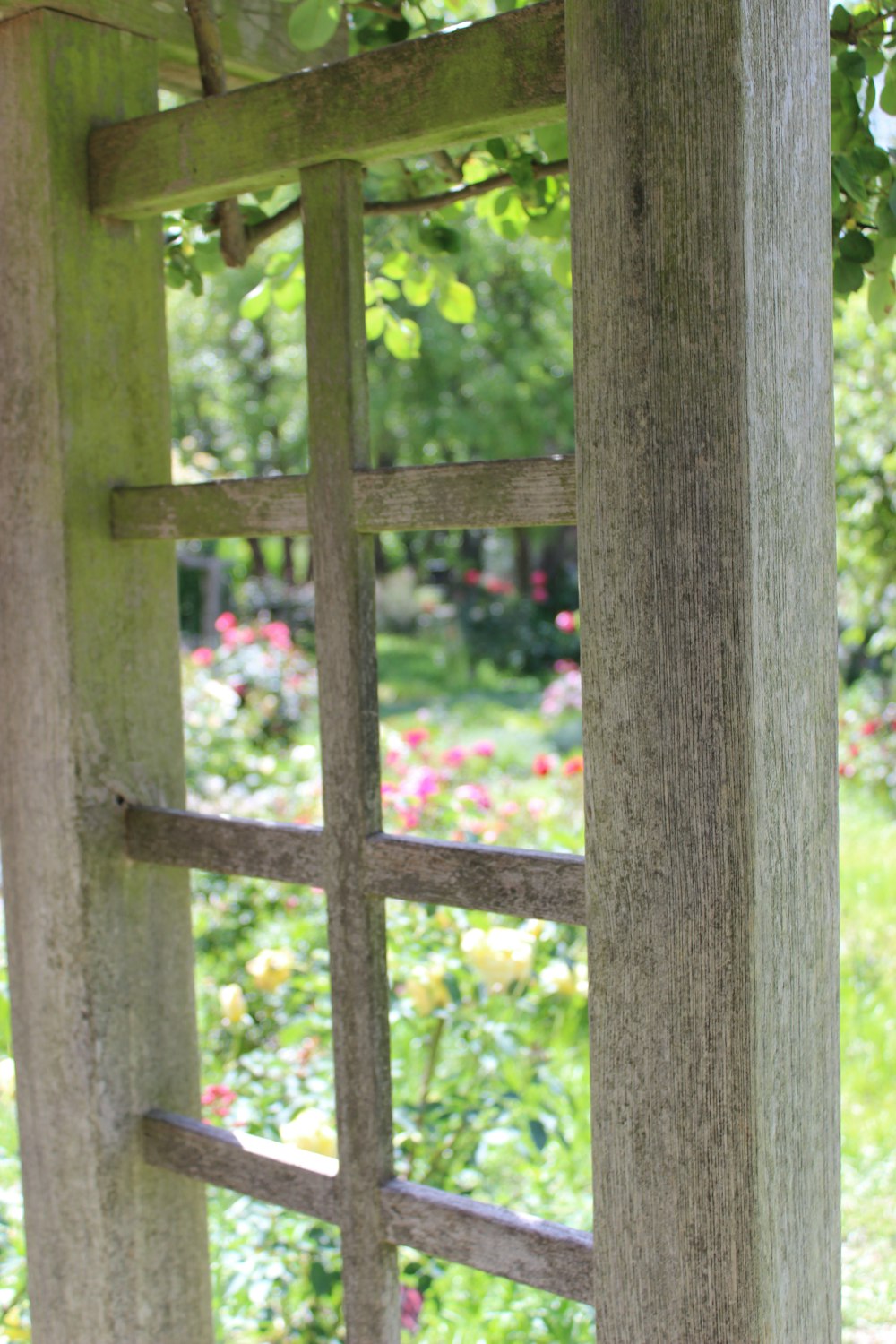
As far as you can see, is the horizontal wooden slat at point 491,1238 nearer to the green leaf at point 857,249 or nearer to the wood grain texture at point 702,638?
the wood grain texture at point 702,638

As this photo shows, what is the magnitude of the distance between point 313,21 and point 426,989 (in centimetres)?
156

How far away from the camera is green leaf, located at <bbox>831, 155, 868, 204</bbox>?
1.22 meters

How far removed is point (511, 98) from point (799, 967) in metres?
0.70

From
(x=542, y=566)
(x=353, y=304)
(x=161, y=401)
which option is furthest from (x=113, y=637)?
(x=542, y=566)

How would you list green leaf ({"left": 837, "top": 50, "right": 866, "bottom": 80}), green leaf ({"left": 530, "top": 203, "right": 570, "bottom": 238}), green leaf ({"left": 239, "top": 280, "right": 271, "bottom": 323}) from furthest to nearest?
1. green leaf ({"left": 239, "top": 280, "right": 271, "bottom": 323})
2. green leaf ({"left": 530, "top": 203, "right": 570, "bottom": 238})
3. green leaf ({"left": 837, "top": 50, "right": 866, "bottom": 80})

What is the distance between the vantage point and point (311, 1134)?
6.14 ft

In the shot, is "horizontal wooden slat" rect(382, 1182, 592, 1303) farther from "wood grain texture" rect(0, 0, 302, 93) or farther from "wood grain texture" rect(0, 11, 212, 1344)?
"wood grain texture" rect(0, 0, 302, 93)

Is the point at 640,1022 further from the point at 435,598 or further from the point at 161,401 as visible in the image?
the point at 435,598

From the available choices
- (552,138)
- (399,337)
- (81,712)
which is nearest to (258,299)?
(399,337)

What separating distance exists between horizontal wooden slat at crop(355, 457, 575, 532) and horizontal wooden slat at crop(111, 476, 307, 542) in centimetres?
10

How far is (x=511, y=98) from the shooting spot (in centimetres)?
100

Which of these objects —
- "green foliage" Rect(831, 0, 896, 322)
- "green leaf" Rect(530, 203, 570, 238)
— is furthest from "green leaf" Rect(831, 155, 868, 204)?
"green leaf" Rect(530, 203, 570, 238)

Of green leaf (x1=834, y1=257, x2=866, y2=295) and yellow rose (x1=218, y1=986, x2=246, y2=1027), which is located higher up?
green leaf (x1=834, y1=257, x2=866, y2=295)

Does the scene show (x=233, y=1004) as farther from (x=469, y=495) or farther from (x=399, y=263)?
(x=469, y=495)
